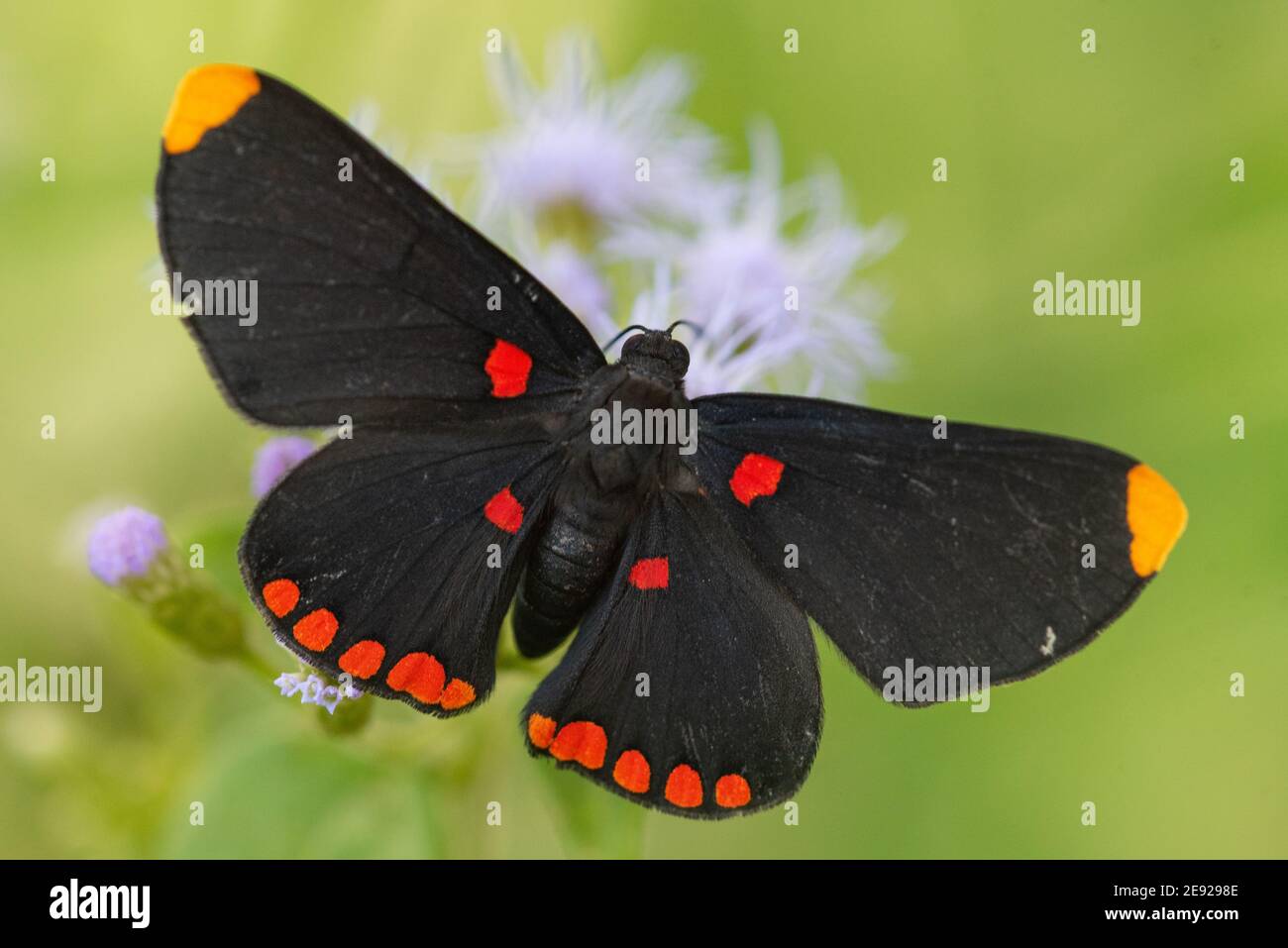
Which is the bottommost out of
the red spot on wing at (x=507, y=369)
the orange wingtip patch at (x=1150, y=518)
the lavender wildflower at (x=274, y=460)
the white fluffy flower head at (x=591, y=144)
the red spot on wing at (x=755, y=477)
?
the orange wingtip patch at (x=1150, y=518)

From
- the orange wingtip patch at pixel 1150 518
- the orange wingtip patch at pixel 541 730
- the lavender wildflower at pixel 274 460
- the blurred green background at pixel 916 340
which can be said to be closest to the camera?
the orange wingtip patch at pixel 1150 518

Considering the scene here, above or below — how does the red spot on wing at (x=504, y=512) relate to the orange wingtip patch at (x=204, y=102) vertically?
below

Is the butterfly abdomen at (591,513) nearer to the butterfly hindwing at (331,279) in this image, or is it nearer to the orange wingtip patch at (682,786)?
the butterfly hindwing at (331,279)

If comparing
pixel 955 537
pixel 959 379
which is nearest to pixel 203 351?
pixel 955 537

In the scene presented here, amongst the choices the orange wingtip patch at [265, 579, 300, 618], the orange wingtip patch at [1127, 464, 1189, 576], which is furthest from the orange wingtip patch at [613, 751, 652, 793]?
the orange wingtip patch at [1127, 464, 1189, 576]

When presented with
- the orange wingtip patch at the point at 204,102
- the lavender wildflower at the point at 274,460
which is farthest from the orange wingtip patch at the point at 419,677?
the orange wingtip patch at the point at 204,102

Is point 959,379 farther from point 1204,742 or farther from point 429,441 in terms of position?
point 429,441

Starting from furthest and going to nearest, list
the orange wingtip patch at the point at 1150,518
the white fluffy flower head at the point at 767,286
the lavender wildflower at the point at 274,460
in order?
the white fluffy flower head at the point at 767,286 < the lavender wildflower at the point at 274,460 < the orange wingtip patch at the point at 1150,518

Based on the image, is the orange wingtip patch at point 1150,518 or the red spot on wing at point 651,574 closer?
the orange wingtip patch at point 1150,518
